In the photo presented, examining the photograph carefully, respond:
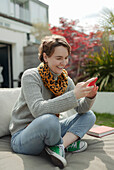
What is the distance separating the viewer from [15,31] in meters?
8.20

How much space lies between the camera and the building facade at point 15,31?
816cm

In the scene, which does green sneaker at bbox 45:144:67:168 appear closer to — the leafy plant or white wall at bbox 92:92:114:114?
white wall at bbox 92:92:114:114

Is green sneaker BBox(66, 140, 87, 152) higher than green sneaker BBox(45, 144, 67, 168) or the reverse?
the reverse

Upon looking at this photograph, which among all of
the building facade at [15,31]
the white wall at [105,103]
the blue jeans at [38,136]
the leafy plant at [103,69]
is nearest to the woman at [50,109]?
the blue jeans at [38,136]

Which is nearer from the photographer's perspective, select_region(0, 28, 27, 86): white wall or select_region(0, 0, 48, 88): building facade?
select_region(0, 28, 27, 86): white wall

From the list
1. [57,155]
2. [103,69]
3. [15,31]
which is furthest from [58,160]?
[15,31]

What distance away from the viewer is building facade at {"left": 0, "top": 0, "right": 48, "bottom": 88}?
8.16 m

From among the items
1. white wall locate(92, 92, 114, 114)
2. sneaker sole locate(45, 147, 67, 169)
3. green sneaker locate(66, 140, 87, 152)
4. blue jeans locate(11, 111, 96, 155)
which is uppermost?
blue jeans locate(11, 111, 96, 155)

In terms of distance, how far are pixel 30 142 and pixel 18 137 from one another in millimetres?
137

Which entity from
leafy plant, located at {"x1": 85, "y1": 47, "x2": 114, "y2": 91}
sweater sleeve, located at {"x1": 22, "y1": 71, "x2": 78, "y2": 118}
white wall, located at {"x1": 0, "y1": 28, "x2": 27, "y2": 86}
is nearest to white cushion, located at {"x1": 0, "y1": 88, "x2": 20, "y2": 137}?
sweater sleeve, located at {"x1": 22, "y1": 71, "x2": 78, "y2": 118}

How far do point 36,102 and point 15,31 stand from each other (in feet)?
24.8

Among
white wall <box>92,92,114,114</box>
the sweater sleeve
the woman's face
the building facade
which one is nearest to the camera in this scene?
the sweater sleeve

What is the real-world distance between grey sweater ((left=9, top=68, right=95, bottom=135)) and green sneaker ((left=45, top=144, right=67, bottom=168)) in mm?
238

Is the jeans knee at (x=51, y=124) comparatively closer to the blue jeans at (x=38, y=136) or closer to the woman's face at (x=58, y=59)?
the blue jeans at (x=38, y=136)
